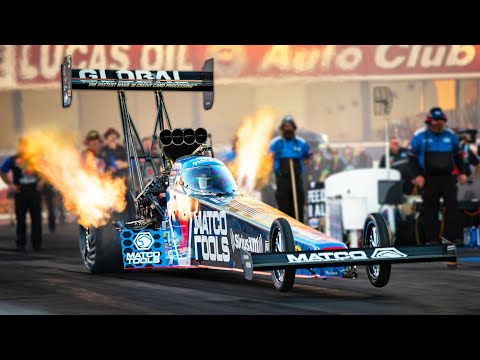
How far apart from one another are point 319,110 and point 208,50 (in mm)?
3614

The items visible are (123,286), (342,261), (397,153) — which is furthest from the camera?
(397,153)

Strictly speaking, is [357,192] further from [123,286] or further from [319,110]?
[319,110]

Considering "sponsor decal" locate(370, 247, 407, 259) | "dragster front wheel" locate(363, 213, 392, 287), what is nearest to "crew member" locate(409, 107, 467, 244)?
"dragster front wheel" locate(363, 213, 392, 287)

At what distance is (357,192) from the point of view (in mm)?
20203

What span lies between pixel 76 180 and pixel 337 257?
7462mm

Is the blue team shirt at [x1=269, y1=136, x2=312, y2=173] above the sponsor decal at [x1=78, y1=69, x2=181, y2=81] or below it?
below

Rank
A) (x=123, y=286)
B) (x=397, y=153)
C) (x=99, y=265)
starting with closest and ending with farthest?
(x=123, y=286) < (x=99, y=265) < (x=397, y=153)

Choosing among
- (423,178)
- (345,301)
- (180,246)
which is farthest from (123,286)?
(423,178)

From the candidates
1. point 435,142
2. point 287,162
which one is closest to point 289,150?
point 287,162

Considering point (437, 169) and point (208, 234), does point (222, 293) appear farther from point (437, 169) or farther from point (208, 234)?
point (437, 169)

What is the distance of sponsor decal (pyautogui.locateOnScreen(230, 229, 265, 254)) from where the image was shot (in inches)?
505

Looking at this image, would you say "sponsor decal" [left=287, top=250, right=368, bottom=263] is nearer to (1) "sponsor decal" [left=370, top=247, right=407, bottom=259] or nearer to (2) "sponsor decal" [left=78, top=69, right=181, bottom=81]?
(1) "sponsor decal" [left=370, top=247, right=407, bottom=259]

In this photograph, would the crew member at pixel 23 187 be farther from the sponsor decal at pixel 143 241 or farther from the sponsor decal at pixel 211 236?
the sponsor decal at pixel 211 236

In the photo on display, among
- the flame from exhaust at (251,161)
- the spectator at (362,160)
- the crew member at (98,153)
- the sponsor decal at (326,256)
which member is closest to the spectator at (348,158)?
the spectator at (362,160)
